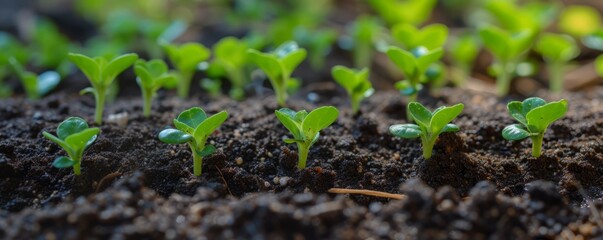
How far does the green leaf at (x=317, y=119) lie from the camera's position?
1.48m

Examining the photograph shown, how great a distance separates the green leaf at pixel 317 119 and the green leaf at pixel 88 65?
605 mm

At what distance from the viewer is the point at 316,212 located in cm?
121

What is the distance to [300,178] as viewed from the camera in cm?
156

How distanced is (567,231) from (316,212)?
20.3 inches

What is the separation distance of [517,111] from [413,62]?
38cm

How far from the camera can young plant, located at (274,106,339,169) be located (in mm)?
1483

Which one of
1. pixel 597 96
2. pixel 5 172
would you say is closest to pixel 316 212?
pixel 5 172

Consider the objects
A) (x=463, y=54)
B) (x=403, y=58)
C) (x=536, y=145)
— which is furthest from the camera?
(x=463, y=54)

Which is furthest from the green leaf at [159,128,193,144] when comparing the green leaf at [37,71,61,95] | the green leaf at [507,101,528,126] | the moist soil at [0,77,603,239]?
the green leaf at [37,71,61,95]

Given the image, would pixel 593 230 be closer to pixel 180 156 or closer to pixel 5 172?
pixel 180 156

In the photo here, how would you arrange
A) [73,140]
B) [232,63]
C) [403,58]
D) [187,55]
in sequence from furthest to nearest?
[232,63] → [187,55] → [403,58] → [73,140]

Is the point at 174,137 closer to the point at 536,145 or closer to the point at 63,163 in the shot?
the point at 63,163

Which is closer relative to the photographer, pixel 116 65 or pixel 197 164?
pixel 197 164

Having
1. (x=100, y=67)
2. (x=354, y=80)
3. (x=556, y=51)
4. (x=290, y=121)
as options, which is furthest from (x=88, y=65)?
(x=556, y=51)
